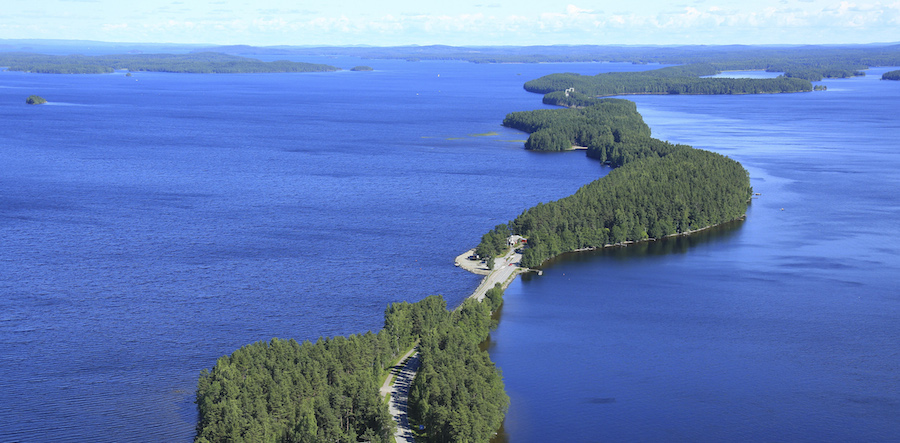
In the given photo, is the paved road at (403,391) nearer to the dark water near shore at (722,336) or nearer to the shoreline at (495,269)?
the shoreline at (495,269)

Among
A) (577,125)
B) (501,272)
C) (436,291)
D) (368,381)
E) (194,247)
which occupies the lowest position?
(436,291)

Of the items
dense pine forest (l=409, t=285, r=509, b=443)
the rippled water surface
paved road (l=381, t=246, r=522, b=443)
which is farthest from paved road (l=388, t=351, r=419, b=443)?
the rippled water surface

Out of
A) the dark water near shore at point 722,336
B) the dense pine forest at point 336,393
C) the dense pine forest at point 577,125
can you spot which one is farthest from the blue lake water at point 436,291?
the dense pine forest at point 577,125

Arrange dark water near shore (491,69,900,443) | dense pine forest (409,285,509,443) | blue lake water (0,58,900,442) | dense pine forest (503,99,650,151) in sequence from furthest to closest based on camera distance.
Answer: dense pine forest (503,99,650,151), blue lake water (0,58,900,442), dark water near shore (491,69,900,443), dense pine forest (409,285,509,443)

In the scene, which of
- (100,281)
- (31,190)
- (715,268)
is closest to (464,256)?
(715,268)

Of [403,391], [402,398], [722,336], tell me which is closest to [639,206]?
[722,336]

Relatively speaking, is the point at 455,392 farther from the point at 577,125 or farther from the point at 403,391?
the point at 577,125

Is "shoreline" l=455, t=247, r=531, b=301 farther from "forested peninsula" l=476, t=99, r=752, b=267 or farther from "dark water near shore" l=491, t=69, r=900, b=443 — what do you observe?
"dark water near shore" l=491, t=69, r=900, b=443
